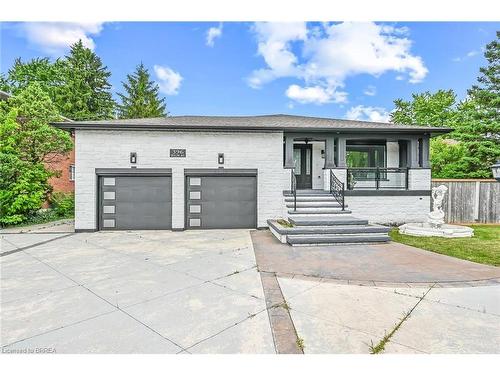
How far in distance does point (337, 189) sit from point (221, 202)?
439 cm

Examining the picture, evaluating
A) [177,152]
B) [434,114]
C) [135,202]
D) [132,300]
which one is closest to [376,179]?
[177,152]

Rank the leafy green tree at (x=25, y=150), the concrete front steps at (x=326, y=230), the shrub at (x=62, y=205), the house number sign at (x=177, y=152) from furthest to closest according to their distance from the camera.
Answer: the shrub at (x=62, y=205)
the leafy green tree at (x=25, y=150)
the house number sign at (x=177, y=152)
the concrete front steps at (x=326, y=230)

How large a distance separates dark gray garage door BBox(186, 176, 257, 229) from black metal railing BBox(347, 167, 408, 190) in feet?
12.9

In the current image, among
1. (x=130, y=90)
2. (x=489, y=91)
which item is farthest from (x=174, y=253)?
(x=130, y=90)

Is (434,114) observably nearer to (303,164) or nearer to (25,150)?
(303,164)

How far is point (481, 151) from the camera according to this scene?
43.1 feet

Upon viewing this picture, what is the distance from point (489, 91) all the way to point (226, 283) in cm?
1760

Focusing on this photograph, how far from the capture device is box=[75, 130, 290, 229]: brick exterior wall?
8695 mm

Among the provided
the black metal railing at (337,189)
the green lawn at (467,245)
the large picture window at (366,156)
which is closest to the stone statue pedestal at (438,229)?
the green lawn at (467,245)

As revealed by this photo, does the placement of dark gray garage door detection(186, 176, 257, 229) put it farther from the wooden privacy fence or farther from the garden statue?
the wooden privacy fence

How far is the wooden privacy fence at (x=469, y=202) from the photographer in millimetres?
10141

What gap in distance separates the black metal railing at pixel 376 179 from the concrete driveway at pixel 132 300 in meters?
5.95

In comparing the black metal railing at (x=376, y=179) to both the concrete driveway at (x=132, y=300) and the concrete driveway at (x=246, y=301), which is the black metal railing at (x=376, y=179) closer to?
the concrete driveway at (x=246, y=301)
